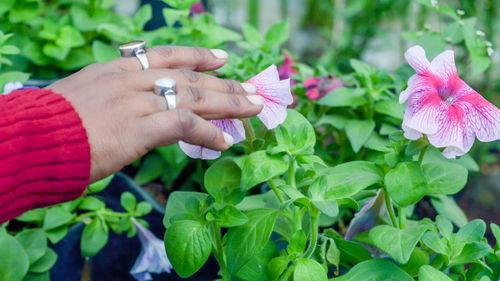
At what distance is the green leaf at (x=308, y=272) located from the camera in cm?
62

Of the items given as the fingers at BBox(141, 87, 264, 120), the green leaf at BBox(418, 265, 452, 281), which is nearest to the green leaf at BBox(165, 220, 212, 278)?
the fingers at BBox(141, 87, 264, 120)

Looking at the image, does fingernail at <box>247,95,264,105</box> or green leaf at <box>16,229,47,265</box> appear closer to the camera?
fingernail at <box>247,95,264,105</box>

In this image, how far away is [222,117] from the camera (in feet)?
1.96

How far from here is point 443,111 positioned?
614 mm

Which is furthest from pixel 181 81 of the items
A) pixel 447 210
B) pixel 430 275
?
pixel 447 210

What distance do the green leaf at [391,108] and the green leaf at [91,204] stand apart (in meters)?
0.57

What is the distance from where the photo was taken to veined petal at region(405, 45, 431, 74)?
2.05ft

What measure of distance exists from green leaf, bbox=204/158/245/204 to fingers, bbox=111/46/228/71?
0.14 meters

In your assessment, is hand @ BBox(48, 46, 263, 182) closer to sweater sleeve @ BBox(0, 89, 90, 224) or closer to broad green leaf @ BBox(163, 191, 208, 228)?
sweater sleeve @ BBox(0, 89, 90, 224)

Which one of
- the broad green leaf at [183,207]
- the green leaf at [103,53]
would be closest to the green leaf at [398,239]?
the broad green leaf at [183,207]

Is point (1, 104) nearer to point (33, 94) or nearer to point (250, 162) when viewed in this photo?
point (33, 94)

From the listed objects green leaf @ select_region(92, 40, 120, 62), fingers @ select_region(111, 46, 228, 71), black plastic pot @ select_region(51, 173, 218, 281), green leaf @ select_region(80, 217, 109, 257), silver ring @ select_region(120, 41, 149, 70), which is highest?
silver ring @ select_region(120, 41, 149, 70)

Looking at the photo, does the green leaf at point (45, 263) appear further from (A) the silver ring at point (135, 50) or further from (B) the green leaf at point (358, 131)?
(B) the green leaf at point (358, 131)

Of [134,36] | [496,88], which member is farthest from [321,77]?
[496,88]
